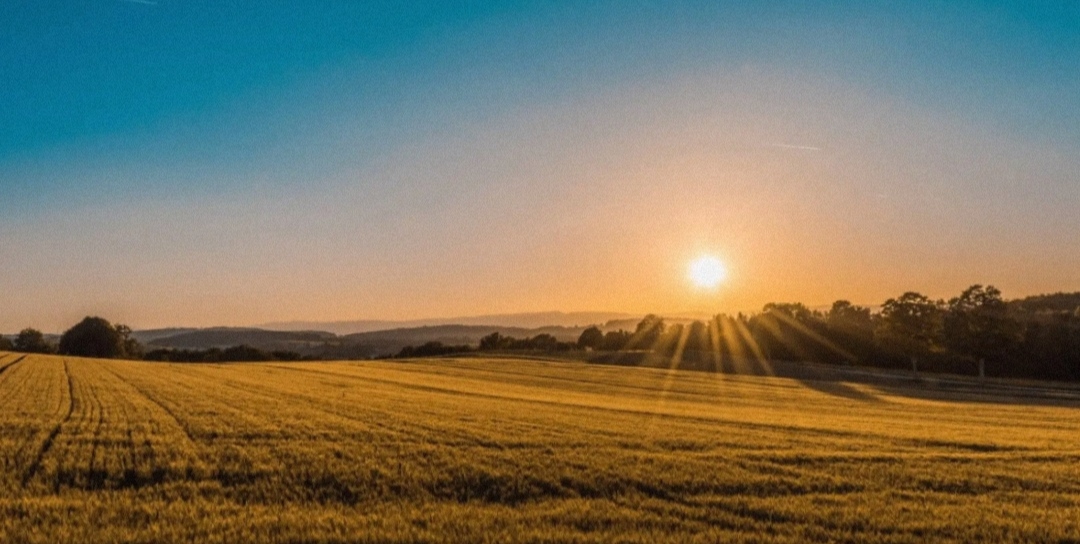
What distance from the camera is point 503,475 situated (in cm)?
1459

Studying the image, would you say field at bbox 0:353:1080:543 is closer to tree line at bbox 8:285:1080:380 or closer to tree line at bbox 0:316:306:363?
tree line at bbox 8:285:1080:380

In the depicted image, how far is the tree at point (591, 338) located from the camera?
124881 mm

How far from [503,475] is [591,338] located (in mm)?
114581

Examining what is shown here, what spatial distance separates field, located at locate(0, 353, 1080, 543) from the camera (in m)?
10.9

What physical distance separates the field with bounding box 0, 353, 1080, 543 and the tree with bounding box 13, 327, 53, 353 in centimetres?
11149

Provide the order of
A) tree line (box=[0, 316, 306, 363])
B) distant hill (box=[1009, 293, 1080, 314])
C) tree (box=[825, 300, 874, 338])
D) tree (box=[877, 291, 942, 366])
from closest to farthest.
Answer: tree (box=[877, 291, 942, 366]) → tree (box=[825, 300, 874, 338]) → tree line (box=[0, 316, 306, 363]) → distant hill (box=[1009, 293, 1080, 314])

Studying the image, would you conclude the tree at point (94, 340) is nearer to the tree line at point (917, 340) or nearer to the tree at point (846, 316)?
the tree line at point (917, 340)

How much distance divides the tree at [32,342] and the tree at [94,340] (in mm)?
3184

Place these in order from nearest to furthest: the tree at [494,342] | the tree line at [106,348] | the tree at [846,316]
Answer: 1. the tree at [846,316]
2. the tree line at [106,348]
3. the tree at [494,342]

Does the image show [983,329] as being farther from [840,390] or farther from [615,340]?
[615,340]

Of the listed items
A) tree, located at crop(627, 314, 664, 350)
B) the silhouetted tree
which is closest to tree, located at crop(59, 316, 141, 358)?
the silhouetted tree

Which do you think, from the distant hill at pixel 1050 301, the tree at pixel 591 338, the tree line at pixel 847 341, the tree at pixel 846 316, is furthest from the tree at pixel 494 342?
the distant hill at pixel 1050 301

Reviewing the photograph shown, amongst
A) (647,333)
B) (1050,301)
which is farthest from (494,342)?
(1050,301)

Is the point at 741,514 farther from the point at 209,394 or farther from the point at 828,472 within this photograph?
the point at 209,394
